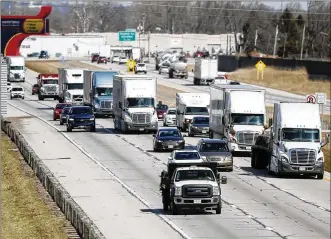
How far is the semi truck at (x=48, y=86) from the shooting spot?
104 meters

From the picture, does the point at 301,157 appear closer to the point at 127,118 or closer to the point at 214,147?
the point at 214,147

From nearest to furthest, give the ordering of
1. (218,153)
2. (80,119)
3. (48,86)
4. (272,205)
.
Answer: (272,205)
(218,153)
(80,119)
(48,86)

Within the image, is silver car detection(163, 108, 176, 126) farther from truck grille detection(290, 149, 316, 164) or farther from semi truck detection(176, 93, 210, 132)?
truck grille detection(290, 149, 316, 164)

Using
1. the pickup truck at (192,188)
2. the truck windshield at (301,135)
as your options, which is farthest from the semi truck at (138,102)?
the pickup truck at (192,188)

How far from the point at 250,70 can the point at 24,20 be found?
2654 inches

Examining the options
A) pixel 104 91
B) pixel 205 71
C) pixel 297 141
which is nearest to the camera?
pixel 297 141

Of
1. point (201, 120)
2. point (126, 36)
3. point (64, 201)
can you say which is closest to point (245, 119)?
point (201, 120)

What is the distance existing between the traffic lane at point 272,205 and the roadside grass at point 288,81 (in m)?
79.3

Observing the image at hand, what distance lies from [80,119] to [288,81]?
237ft

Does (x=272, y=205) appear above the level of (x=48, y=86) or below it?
above

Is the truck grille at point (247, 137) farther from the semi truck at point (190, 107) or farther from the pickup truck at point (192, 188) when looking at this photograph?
the pickup truck at point (192, 188)

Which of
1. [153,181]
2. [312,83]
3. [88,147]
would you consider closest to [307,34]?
[312,83]

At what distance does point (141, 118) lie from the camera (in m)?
65.6

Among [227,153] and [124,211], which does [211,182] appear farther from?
[227,153]
